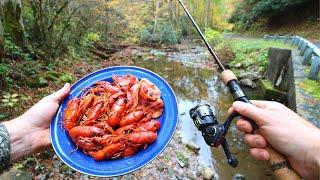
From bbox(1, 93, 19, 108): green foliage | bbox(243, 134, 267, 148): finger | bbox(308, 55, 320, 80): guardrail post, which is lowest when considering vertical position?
bbox(1, 93, 19, 108): green foliage

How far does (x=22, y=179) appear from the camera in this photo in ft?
14.0

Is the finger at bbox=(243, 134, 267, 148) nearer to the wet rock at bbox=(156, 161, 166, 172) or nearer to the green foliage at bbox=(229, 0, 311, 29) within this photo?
the wet rock at bbox=(156, 161, 166, 172)

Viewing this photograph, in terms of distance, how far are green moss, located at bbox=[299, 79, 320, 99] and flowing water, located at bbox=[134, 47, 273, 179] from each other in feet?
5.76

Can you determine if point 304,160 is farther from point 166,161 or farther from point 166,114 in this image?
point 166,161

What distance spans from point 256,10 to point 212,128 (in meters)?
24.2

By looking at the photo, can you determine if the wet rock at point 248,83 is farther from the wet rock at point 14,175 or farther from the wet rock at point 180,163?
the wet rock at point 14,175

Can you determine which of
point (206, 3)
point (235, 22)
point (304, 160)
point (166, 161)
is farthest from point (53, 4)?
point (206, 3)

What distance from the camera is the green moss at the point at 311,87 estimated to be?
6.00 m

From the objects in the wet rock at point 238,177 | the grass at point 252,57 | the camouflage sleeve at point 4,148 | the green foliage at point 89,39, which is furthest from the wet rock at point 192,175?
the green foliage at point 89,39

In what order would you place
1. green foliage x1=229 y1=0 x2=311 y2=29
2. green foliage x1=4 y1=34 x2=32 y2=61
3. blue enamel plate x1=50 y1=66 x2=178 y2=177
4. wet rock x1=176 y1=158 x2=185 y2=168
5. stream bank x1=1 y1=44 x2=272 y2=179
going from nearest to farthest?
blue enamel plate x1=50 y1=66 x2=178 y2=177, stream bank x1=1 y1=44 x2=272 y2=179, wet rock x1=176 y1=158 x2=185 y2=168, green foliage x1=4 y1=34 x2=32 y2=61, green foliage x1=229 y1=0 x2=311 y2=29

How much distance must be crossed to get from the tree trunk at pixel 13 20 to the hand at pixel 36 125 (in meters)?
6.89

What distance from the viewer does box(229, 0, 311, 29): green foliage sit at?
2104 centimetres

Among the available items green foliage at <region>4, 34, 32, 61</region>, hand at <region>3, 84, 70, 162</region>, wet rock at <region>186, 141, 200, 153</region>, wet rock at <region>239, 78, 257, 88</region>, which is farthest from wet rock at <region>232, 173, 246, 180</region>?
green foliage at <region>4, 34, 32, 61</region>

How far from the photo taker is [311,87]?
6328 mm
